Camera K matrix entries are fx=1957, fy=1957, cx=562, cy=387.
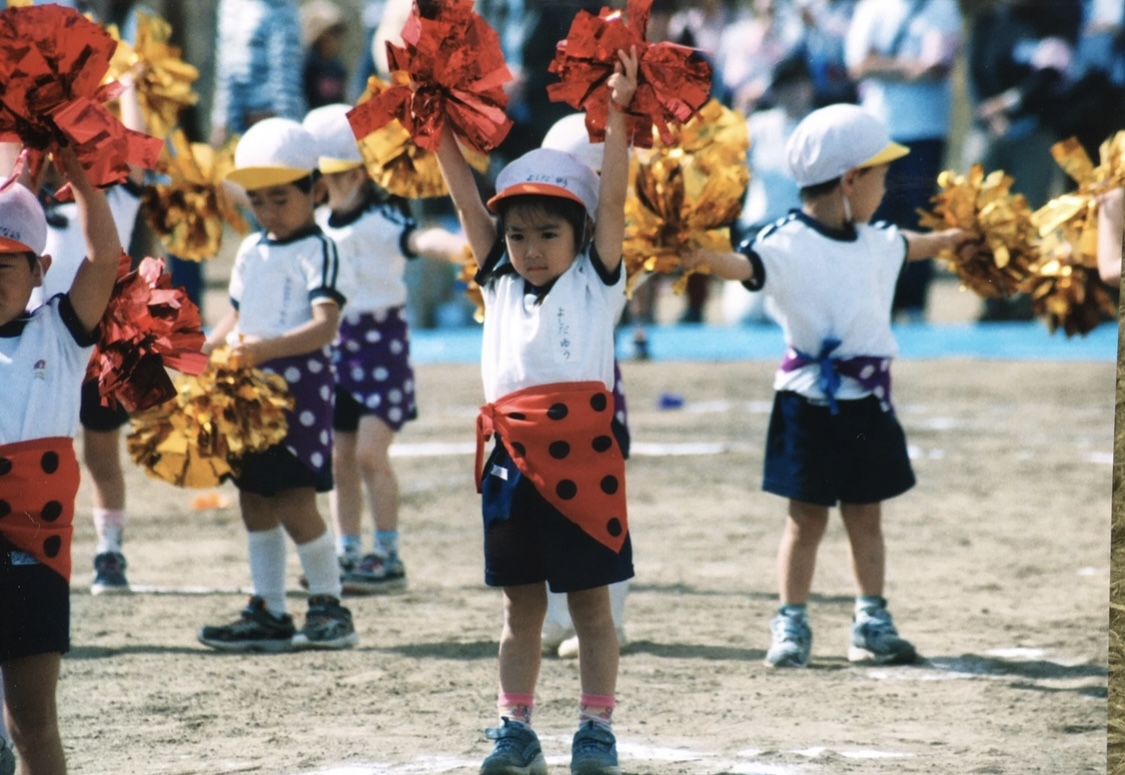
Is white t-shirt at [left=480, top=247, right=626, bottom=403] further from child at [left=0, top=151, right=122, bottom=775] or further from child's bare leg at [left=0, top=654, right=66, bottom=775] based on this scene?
child's bare leg at [left=0, top=654, right=66, bottom=775]

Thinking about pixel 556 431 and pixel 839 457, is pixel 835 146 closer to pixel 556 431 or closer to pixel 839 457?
pixel 839 457

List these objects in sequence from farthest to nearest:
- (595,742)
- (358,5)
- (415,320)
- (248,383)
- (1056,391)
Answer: (358,5), (415,320), (1056,391), (248,383), (595,742)

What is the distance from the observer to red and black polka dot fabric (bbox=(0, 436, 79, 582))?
4.18 meters

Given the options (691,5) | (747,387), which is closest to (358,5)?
(691,5)

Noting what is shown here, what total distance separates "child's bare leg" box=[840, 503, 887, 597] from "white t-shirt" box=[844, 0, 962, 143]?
7393mm

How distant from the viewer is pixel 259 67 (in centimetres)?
1246

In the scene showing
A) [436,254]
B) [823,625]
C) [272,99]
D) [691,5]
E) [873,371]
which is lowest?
[823,625]

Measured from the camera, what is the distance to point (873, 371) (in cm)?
592

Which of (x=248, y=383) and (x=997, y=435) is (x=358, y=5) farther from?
(x=248, y=383)

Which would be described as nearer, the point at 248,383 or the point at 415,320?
the point at 248,383

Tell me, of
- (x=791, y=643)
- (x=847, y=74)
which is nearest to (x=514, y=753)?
(x=791, y=643)

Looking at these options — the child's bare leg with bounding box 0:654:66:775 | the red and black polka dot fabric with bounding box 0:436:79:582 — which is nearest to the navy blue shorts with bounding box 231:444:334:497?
the red and black polka dot fabric with bounding box 0:436:79:582

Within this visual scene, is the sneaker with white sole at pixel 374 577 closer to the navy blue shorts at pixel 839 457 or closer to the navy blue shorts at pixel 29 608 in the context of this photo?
the navy blue shorts at pixel 839 457

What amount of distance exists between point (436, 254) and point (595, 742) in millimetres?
2558
